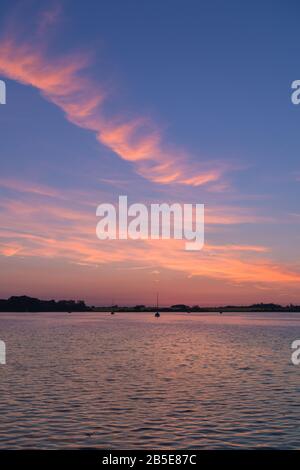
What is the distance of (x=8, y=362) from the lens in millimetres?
72000

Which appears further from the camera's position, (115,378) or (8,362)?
(8,362)

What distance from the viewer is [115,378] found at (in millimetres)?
56781

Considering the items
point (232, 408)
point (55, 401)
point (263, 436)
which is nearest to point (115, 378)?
point (55, 401)

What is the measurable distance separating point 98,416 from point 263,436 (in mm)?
11420

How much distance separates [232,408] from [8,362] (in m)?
39.9

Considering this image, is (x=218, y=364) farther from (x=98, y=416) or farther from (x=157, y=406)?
(x=98, y=416)

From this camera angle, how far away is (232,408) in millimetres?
40781
